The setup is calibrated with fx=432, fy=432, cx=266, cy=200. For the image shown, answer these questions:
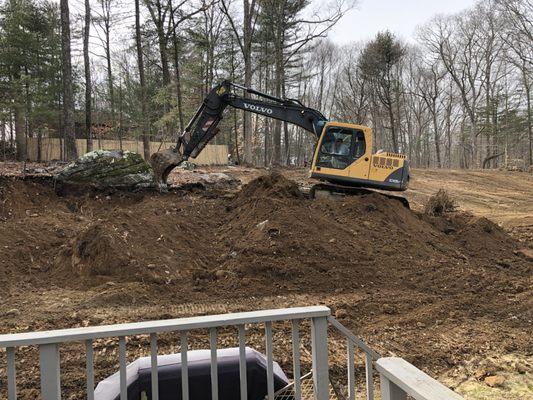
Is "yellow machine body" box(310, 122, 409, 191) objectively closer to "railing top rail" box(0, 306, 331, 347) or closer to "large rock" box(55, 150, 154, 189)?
"large rock" box(55, 150, 154, 189)

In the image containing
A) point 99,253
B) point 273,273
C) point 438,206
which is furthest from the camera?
point 438,206

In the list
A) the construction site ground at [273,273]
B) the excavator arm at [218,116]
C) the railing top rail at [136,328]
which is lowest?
the construction site ground at [273,273]

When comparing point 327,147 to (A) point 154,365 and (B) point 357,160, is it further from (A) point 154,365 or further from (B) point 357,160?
(A) point 154,365

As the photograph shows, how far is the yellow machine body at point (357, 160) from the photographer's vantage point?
11.3m

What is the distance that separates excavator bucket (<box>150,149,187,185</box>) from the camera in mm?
12102

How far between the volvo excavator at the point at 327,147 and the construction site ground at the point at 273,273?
0.82 meters

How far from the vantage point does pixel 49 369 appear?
84.4 inches

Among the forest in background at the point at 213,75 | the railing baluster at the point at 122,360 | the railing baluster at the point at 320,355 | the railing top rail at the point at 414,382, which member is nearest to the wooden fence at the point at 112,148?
the forest in background at the point at 213,75

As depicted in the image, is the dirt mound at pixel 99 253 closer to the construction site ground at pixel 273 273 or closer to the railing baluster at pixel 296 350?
the construction site ground at pixel 273 273

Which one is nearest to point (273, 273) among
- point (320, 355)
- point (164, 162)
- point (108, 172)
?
point (320, 355)

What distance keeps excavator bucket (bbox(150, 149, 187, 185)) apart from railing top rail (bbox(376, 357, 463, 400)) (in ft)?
34.3

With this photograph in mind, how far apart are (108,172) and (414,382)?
11.5 m

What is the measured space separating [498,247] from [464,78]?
36523 mm

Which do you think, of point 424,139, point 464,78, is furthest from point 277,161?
point 424,139
